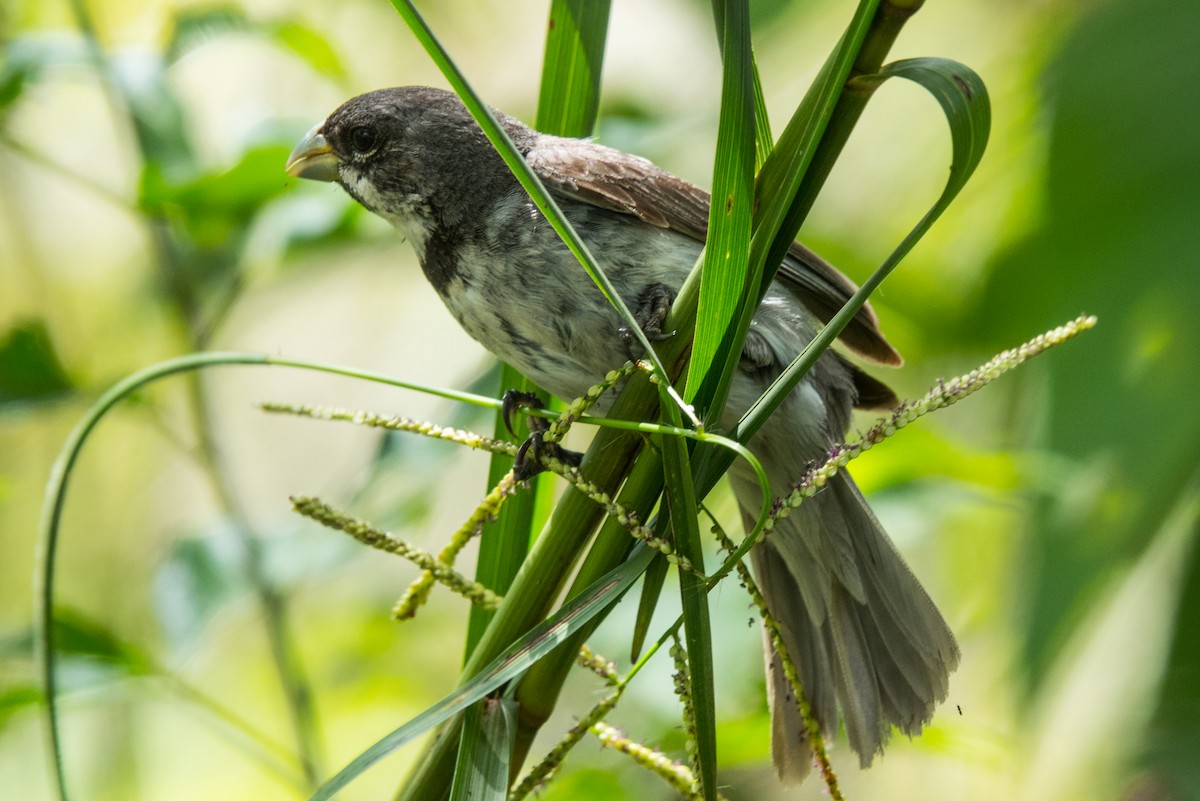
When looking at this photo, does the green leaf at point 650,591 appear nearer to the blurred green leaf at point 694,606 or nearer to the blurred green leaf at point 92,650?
the blurred green leaf at point 694,606

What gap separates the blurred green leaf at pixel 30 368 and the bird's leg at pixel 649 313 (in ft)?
4.36

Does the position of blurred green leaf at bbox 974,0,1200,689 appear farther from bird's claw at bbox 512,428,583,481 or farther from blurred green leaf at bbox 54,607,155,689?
blurred green leaf at bbox 54,607,155,689

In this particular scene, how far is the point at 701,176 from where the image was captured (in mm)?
4016

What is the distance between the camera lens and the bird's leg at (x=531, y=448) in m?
1.47

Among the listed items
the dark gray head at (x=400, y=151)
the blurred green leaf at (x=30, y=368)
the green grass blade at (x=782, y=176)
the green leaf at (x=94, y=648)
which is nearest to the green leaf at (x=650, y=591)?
the green grass blade at (x=782, y=176)

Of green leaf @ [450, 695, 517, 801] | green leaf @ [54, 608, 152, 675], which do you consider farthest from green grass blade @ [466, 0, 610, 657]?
green leaf @ [54, 608, 152, 675]

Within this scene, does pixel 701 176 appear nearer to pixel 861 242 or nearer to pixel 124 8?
pixel 861 242

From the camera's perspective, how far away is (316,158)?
2590mm

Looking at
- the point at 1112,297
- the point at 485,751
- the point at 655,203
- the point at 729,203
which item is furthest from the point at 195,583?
the point at 1112,297

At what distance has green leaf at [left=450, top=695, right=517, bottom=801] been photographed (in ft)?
4.28

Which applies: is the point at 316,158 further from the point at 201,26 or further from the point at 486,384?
the point at 486,384

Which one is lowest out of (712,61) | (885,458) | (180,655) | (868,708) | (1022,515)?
(180,655)

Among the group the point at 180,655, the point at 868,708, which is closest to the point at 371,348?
the point at 180,655

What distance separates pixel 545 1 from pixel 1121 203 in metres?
3.50
